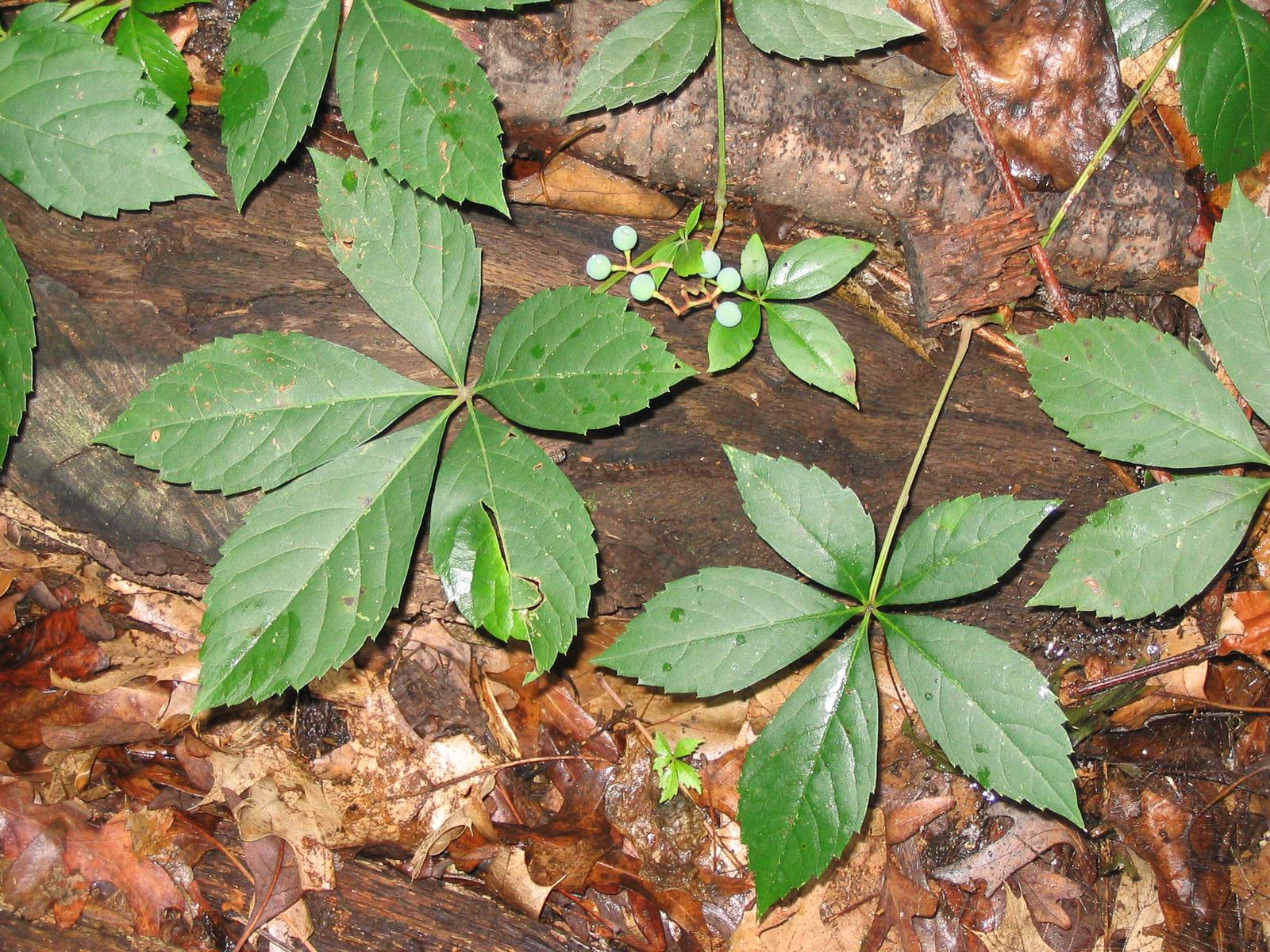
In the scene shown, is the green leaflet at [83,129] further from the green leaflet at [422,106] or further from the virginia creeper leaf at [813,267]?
the virginia creeper leaf at [813,267]

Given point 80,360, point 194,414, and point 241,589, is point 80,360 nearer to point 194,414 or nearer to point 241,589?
point 194,414

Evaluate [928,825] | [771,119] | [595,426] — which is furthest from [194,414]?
[928,825]

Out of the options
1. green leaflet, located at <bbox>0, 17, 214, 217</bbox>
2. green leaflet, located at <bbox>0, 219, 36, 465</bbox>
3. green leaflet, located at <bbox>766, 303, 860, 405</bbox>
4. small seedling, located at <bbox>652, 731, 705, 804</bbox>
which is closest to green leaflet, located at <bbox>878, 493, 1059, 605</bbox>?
green leaflet, located at <bbox>766, 303, 860, 405</bbox>

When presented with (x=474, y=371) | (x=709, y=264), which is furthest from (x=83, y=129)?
(x=709, y=264)

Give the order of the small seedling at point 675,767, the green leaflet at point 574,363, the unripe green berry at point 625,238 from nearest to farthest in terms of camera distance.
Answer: the green leaflet at point 574,363 → the unripe green berry at point 625,238 → the small seedling at point 675,767

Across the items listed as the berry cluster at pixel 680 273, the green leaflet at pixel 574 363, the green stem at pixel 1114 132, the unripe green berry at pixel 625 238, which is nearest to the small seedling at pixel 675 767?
the green leaflet at pixel 574 363
